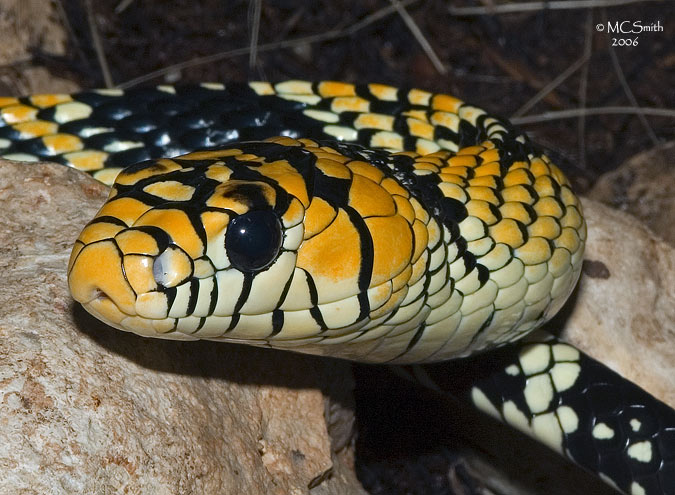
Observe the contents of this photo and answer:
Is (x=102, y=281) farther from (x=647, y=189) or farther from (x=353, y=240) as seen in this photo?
(x=647, y=189)

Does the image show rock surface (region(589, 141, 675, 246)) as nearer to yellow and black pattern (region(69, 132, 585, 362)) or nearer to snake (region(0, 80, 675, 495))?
snake (region(0, 80, 675, 495))

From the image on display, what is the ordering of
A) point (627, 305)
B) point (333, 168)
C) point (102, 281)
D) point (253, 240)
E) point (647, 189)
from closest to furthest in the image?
point (102, 281) < point (253, 240) < point (333, 168) < point (627, 305) < point (647, 189)

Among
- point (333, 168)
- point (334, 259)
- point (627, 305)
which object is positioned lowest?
point (627, 305)

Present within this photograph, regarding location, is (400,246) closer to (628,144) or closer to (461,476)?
(461,476)

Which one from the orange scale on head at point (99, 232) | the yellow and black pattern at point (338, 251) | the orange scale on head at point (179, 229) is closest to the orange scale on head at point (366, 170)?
the yellow and black pattern at point (338, 251)

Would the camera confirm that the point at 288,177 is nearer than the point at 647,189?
Yes

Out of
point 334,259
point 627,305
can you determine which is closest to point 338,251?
point 334,259
